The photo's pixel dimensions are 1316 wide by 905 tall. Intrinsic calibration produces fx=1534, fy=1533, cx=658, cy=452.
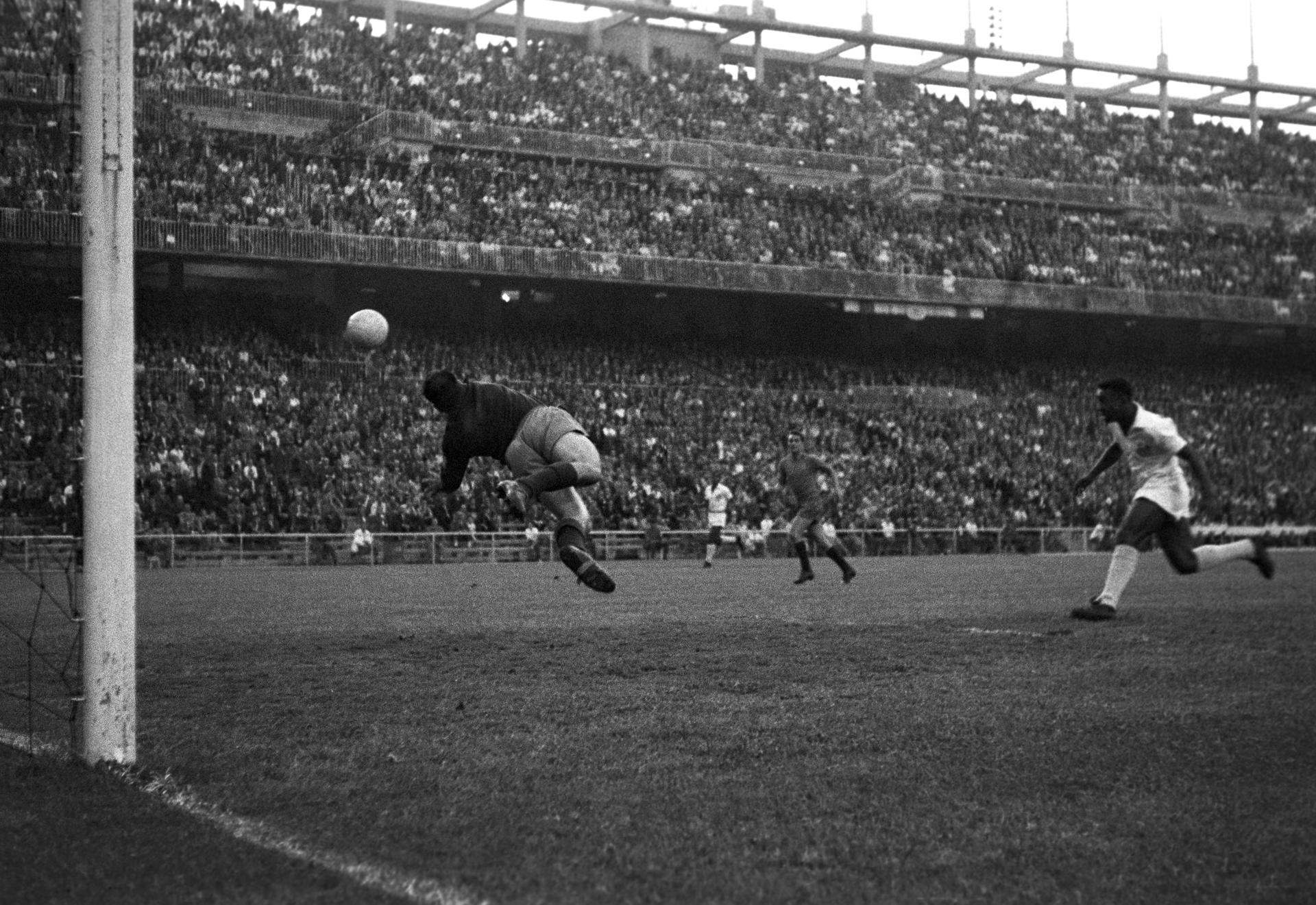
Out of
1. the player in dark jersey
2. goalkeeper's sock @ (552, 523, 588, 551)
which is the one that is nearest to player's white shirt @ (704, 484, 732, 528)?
goalkeeper's sock @ (552, 523, 588, 551)

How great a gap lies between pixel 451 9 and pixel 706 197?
12932 millimetres

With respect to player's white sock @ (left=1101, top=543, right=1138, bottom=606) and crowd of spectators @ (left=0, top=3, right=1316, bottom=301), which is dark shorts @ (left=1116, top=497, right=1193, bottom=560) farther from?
crowd of spectators @ (left=0, top=3, right=1316, bottom=301)

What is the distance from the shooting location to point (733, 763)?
630cm

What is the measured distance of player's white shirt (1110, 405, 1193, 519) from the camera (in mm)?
12336

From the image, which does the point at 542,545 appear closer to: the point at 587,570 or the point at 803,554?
the point at 803,554

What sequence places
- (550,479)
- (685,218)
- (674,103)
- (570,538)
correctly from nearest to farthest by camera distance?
(550,479) < (570,538) < (685,218) < (674,103)

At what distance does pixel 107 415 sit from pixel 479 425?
12.7 feet

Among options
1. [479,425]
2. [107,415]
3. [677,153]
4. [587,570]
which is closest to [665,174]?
[677,153]

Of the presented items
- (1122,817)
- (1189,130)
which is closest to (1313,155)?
(1189,130)

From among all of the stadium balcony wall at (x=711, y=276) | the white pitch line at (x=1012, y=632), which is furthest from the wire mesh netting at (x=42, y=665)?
the stadium balcony wall at (x=711, y=276)

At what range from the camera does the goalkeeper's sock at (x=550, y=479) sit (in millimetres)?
9691

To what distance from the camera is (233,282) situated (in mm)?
39219

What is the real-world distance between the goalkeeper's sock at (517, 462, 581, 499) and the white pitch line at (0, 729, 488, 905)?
374cm

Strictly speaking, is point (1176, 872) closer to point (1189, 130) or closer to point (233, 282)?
point (233, 282)
